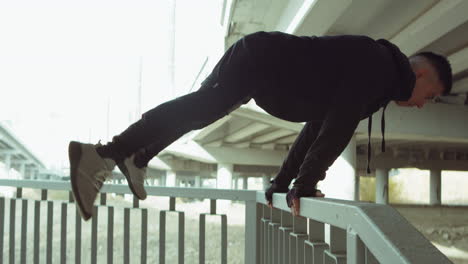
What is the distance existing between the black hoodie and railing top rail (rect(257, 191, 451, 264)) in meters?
1.03

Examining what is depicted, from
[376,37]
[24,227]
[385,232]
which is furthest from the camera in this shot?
[376,37]

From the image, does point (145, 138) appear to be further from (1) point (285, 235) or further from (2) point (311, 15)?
(2) point (311, 15)

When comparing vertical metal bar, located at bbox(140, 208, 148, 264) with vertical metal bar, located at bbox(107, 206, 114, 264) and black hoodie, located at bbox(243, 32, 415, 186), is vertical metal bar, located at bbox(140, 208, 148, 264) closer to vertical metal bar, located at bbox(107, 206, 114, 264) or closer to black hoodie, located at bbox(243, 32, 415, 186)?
vertical metal bar, located at bbox(107, 206, 114, 264)

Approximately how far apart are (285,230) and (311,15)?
3.90m

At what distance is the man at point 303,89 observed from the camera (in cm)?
265

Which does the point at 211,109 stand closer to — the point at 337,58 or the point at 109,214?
the point at 337,58

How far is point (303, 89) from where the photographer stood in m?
2.79

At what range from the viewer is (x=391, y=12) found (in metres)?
6.79

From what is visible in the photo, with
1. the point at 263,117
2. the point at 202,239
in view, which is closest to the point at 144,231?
the point at 202,239

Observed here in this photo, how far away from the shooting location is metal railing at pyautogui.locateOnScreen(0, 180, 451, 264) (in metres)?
1.23

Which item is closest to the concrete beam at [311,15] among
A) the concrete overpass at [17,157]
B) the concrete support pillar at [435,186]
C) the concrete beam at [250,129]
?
the concrete beam at [250,129]

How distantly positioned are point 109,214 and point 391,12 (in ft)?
16.6

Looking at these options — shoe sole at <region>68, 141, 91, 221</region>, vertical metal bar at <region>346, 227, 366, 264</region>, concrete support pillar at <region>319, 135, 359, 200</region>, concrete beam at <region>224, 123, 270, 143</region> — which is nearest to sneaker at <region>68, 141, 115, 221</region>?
shoe sole at <region>68, 141, 91, 221</region>

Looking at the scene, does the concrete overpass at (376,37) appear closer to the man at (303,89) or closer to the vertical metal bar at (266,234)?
the man at (303,89)
